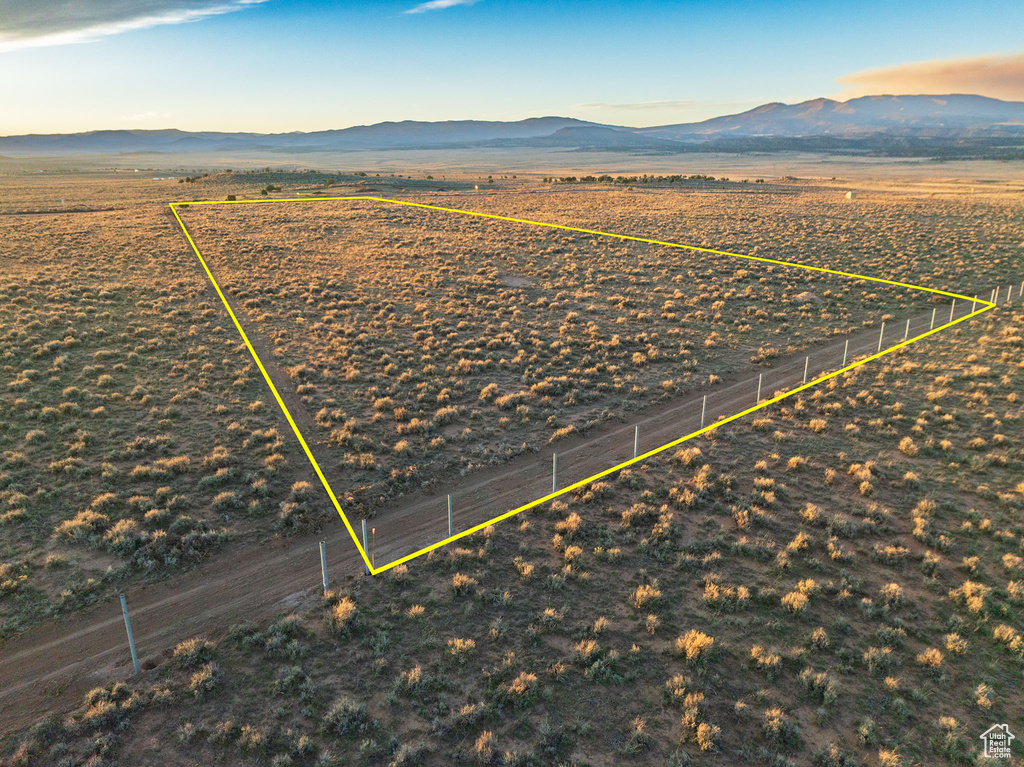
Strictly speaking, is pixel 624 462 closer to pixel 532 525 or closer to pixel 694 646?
pixel 532 525

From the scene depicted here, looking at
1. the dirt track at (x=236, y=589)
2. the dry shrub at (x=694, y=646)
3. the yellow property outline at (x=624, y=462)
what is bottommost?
the dry shrub at (x=694, y=646)

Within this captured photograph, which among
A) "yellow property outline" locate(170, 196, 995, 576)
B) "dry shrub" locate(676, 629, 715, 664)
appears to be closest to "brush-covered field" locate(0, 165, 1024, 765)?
"dry shrub" locate(676, 629, 715, 664)

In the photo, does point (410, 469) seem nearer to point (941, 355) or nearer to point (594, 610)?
point (594, 610)

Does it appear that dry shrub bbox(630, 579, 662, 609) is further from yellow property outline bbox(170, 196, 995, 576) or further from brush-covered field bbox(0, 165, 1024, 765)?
yellow property outline bbox(170, 196, 995, 576)

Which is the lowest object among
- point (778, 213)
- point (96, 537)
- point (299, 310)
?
point (96, 537)

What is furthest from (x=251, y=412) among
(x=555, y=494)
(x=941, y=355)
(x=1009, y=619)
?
(x=941, y=355)

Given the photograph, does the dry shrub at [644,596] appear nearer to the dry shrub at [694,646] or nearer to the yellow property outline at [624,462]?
the dry shrub at [694,646]

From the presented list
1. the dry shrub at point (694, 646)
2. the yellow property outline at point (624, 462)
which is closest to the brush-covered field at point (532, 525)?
the dry shrub at point (694, 646)
